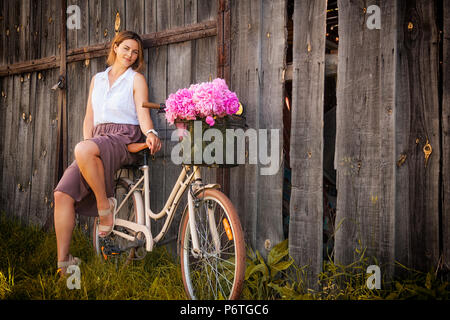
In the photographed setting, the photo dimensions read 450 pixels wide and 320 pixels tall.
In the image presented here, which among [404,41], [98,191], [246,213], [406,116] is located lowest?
[246,213]

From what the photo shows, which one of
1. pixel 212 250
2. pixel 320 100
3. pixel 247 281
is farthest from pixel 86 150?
pixel 320 100

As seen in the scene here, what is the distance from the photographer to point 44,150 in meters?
4.50

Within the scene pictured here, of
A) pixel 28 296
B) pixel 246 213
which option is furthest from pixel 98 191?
pixel 246 213

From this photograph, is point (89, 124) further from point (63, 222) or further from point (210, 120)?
point (210, 120)

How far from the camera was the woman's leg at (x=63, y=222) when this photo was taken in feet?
9.20

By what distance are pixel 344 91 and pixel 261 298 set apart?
1469mm

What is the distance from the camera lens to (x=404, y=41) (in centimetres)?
240

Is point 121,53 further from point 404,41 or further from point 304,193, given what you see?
point 404,41

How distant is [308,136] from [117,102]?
155cm

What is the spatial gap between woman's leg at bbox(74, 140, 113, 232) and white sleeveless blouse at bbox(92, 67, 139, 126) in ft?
1.43

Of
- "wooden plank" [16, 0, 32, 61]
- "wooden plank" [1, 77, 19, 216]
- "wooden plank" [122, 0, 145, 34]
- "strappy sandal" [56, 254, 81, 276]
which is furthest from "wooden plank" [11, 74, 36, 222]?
"strappy sandal" [56, 254, 81, 276]

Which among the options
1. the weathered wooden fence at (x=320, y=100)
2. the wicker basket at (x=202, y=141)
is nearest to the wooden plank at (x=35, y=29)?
the weathered wooden fence at (x=320, y=100)

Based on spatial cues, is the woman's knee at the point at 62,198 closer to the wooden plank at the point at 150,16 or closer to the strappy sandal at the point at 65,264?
the strappy sandal at the point at 65,264

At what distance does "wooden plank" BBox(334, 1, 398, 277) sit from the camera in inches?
94.1
